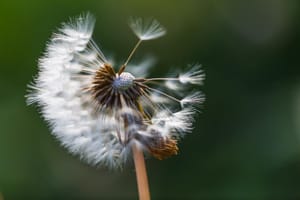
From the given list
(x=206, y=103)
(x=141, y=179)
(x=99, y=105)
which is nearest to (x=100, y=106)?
(x=99, y=105)

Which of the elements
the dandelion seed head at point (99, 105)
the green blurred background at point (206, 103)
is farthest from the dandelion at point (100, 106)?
the green blurred background at point (206, 103)

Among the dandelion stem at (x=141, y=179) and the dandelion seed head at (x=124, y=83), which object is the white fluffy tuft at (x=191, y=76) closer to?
the dandelion seed head at (x=124, y=83)

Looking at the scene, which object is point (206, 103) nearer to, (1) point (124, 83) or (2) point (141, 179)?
(1) point (124, 83)

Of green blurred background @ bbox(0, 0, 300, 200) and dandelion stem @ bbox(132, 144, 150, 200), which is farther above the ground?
→ green blurred background @ bbox(0, 0, 300, 200)

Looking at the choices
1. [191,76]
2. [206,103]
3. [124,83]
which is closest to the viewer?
[124,83]

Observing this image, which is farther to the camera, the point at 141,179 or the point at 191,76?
the point at 191,76

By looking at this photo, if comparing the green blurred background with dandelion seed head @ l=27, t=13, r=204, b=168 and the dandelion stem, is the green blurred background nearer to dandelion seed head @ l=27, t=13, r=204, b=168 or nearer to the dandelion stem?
dandelion seed head @ l=27, t=13, r=204, b=168

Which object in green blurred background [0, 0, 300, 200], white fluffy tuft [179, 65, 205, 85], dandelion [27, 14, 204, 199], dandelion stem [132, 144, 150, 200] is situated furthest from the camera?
green blurred background [0, 0, 300, 200]

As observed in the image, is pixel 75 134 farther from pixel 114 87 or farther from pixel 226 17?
pixel 226 17

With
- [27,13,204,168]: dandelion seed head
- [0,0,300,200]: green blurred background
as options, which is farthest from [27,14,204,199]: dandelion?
[0,0,300,200]: green blurred background
